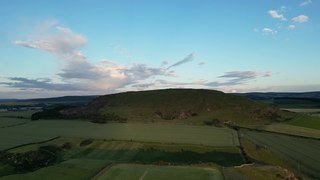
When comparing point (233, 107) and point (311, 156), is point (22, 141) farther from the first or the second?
point (233, 107)

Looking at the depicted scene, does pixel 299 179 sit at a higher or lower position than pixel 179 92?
lower

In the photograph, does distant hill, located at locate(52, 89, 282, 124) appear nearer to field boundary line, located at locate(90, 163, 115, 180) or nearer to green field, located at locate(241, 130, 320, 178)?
green field, located at locate(241, 130, 320, 178)

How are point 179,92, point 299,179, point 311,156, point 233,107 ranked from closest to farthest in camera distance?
1. point 299,179
2. point 311,156
3. point 233,107
4. point 179,92

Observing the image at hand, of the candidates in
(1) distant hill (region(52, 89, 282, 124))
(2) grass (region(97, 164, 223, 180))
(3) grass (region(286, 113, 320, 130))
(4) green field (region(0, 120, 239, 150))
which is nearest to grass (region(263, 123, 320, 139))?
(3) grass (region(286, 113, 320, 130))

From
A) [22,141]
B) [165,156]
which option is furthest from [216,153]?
[22,141]

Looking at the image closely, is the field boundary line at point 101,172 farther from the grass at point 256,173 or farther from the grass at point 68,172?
the grass at point 256,173
